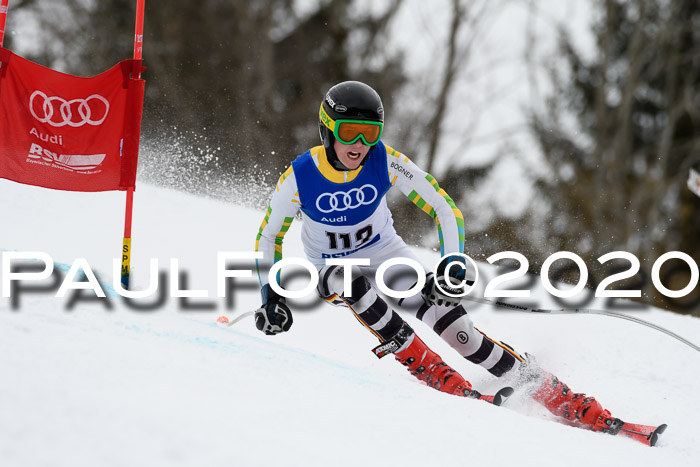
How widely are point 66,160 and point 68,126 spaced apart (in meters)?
0.23

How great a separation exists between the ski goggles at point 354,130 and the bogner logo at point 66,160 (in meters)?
2.10

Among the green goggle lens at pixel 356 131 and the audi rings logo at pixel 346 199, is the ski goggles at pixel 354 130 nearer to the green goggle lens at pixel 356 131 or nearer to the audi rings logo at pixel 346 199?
the green goggle lens at pixel 356 131

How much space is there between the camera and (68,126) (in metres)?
4.95

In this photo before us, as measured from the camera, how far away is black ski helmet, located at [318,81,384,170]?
3.68 meters

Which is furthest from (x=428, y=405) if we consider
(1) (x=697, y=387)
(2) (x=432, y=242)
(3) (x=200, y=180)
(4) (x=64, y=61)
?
(4) (x=64, y=61)

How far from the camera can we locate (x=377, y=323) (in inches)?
152

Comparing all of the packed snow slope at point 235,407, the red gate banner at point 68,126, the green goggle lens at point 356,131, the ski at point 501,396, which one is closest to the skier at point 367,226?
the green goggle lens at point 356,131

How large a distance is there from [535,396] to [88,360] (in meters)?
2.35

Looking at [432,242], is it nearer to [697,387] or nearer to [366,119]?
[697,387]

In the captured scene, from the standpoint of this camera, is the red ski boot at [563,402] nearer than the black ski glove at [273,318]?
No

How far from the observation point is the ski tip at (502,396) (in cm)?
365

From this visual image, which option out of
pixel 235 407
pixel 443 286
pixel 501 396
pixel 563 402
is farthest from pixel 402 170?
pixel 235 407

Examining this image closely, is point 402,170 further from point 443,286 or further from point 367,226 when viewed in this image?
point 443,286

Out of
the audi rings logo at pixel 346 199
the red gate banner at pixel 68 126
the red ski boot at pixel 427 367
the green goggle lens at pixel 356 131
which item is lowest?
the red ski boot at pixel 427 367
